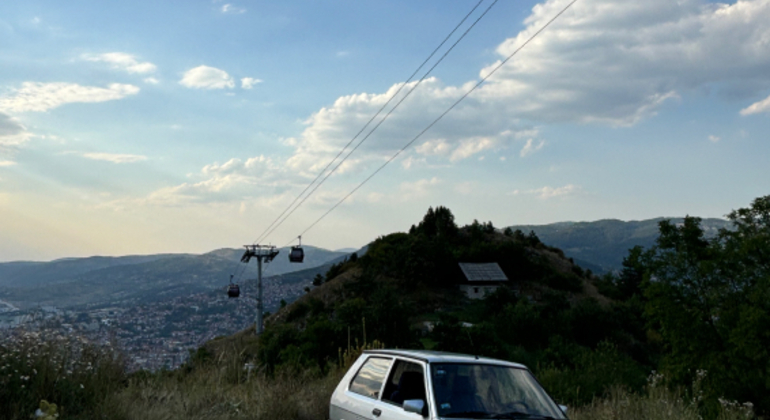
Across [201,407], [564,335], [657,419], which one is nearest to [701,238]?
[657,419]

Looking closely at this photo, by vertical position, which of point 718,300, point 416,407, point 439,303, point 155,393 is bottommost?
point 439,303

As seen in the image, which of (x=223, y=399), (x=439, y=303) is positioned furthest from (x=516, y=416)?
(x=439, y=303)

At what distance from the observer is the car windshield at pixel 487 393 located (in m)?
6.41

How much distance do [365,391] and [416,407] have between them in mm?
1623

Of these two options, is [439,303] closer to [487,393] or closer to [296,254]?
[296,254]

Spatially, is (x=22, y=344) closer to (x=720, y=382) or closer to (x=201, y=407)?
(x=201, y=407)

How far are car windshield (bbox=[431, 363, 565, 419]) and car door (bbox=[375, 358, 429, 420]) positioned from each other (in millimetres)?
224

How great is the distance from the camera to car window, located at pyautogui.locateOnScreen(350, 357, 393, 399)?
25.1 ft

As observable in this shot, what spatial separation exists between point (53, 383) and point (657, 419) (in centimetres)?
787

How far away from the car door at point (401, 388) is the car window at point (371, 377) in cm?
13

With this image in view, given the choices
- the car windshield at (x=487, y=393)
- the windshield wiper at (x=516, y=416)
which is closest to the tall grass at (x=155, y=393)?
the car windshield at (x=487, y=393)

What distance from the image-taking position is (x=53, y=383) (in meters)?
8.59

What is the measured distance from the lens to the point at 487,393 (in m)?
6.75

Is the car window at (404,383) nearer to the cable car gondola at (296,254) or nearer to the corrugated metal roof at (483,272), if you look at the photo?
the cable car gondola at (296,254)
